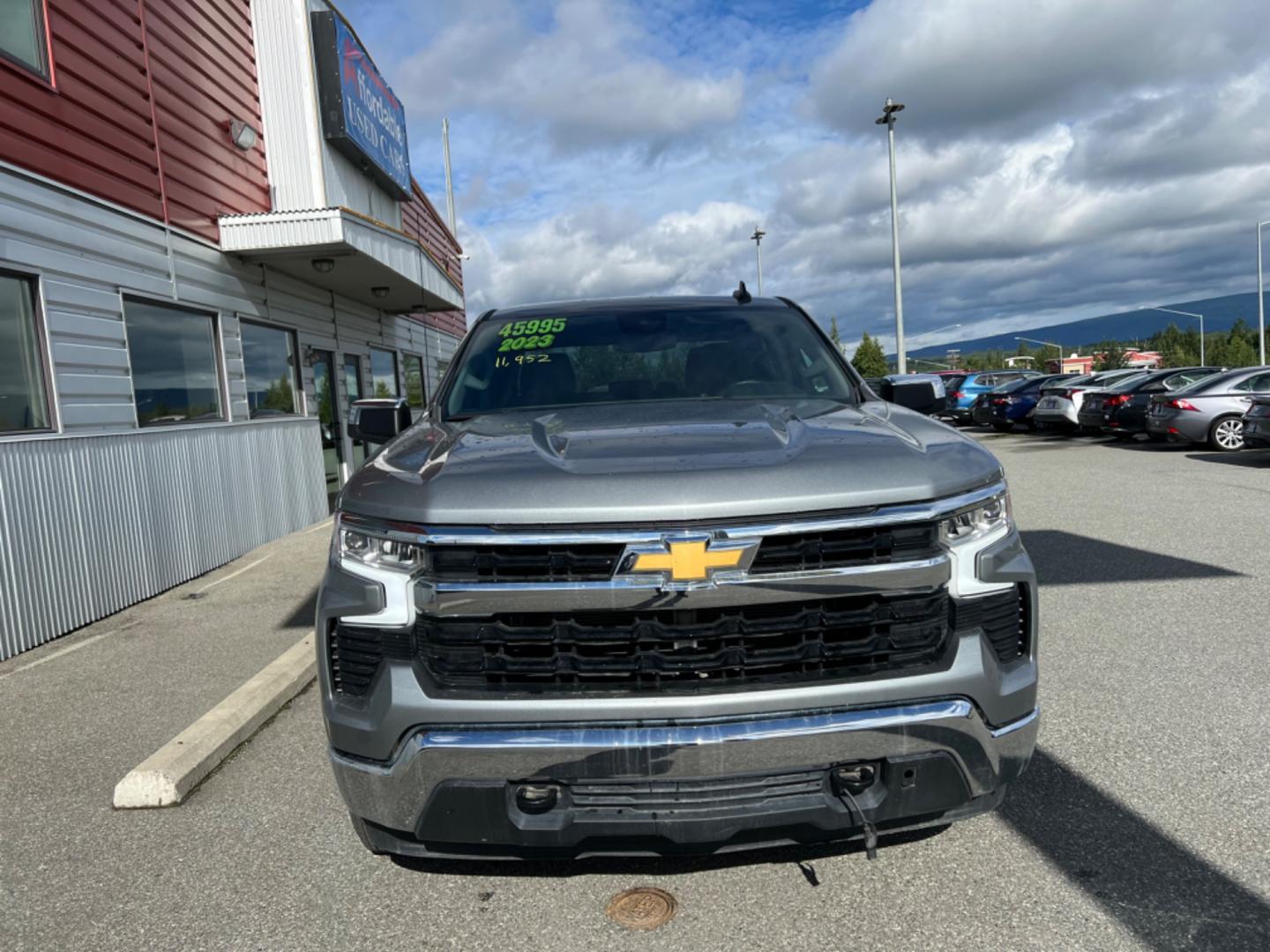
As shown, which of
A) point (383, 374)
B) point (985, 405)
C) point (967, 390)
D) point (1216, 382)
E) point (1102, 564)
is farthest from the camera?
point (967, 390)

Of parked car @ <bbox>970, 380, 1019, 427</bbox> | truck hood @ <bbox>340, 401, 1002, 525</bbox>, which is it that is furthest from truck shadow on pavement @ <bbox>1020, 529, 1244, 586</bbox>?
parked car @ <bbox>970, 380, 1019, 427</bbox>

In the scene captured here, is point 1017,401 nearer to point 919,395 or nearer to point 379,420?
point 919,395

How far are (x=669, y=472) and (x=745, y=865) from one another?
1.31 m

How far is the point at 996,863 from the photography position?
2.67 meters

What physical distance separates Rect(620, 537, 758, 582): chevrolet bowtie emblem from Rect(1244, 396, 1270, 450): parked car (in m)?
14.0

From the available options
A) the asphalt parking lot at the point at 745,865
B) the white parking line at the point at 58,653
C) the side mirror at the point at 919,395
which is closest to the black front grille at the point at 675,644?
the asphalt parking lot at the point at 745,865

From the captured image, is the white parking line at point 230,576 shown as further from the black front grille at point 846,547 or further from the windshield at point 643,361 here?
the black front grille at point 846,547

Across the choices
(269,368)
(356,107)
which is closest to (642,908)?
(269,368)

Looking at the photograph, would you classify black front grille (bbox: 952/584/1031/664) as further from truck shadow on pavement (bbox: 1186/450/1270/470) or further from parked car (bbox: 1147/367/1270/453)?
parked car (bbox: 1147/367/1270/453)

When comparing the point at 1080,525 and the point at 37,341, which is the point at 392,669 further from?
the point at 1080,525

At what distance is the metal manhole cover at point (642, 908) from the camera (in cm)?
246

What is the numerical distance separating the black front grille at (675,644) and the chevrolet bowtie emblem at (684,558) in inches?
4.1

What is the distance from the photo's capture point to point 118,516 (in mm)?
6945

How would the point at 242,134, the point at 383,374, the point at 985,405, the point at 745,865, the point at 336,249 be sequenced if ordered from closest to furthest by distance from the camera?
the point at 745,865 → the point at 336,249 → the point at 242,134 → the point at 383,374 → the point at 985,405
